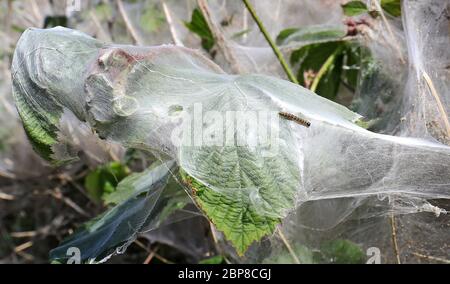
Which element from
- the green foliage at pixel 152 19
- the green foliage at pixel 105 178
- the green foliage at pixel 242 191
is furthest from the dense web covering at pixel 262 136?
the green foliage at pixel 152 19

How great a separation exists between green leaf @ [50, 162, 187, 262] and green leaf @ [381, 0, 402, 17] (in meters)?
0.81

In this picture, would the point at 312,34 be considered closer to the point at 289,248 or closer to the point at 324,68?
the point at 324,68

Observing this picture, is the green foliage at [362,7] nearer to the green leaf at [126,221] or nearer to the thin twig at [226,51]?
the thin twig at [226,51]

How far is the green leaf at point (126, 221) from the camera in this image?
1.27m

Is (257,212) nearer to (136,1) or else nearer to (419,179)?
(419,179)

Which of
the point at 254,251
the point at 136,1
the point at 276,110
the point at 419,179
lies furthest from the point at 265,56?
the point at 136,1

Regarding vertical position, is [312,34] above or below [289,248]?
above

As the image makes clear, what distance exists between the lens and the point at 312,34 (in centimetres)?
175

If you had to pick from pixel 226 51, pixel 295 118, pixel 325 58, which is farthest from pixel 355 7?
pixel 295 118

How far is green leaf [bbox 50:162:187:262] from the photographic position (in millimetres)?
1271

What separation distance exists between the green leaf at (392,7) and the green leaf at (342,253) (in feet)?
2.29

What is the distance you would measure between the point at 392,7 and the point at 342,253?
0.74m

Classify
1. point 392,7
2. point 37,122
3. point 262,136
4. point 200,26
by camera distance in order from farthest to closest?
1. point 200,26
2. point 392,7
3. point 37,122
4. point 262,136

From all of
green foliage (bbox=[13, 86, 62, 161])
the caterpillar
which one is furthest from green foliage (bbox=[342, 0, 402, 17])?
green foliage (bbox=[13, 86, 62, 161])
